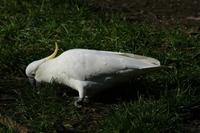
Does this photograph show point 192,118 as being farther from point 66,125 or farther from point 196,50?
point 196,50

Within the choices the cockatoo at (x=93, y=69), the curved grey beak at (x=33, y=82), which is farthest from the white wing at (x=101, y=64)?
the curved grey beak at (x=33, y=82)

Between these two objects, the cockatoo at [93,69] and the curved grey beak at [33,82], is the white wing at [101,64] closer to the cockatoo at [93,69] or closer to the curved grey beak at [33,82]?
the cockatoo at [93,69]

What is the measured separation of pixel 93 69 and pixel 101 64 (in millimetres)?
62

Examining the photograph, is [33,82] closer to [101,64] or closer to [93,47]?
[101,64]

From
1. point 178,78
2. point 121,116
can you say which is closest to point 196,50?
point 178,78

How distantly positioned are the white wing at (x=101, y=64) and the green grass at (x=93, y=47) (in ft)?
0.74

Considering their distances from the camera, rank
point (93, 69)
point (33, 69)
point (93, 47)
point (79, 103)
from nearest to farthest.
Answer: point (93, 69) < point (79, 103) < point (33, 69) < point (93, 47)

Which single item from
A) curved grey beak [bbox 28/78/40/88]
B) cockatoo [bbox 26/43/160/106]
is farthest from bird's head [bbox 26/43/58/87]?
cockatoo [bbox 26/43/160/106]

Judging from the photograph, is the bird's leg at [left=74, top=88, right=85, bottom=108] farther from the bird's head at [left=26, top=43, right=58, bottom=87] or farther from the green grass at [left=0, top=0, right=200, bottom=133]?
the bird's head at [left=26, top=43, right=58, bottom=87]

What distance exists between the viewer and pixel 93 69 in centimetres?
441

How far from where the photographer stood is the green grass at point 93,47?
4223mm

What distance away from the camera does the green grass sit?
422 centimetres

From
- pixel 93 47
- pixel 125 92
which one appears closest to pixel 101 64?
pixel 125 92

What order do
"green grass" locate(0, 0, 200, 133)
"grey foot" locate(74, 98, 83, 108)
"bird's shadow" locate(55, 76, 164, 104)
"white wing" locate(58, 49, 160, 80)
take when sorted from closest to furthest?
"green grass" locate(0, 0, 200, 133) < "white wing" locate(58, 49, 160, 80) < "grey foot" locate(74, 98, 83, 108) < "bird's shadow" locate(55, 76, 164, 104)
